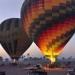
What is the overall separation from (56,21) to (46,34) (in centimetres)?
207

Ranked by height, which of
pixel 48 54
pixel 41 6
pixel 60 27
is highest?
pixel 41 6

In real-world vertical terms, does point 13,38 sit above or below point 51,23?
below

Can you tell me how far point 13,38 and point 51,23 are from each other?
12.3 metres

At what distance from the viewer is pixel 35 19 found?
41688 mm

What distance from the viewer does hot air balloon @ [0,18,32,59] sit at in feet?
170

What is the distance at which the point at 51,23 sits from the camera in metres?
40.9

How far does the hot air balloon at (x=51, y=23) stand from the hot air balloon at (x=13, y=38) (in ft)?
32.3

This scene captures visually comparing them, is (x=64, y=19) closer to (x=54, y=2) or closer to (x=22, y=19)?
(x=54, y=2)

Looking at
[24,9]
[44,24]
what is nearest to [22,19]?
[24,9]

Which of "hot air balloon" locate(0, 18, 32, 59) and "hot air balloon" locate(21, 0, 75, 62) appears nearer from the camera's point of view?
"hot air balloon" locate(21, 0, 75, 62)

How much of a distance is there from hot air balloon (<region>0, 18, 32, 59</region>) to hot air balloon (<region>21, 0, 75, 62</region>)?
9853 millimetres

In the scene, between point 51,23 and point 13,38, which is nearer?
point 51,23

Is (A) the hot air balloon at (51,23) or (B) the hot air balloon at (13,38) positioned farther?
(B) the hot air balloon at (13,38)

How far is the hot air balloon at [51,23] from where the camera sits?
40.8 m
